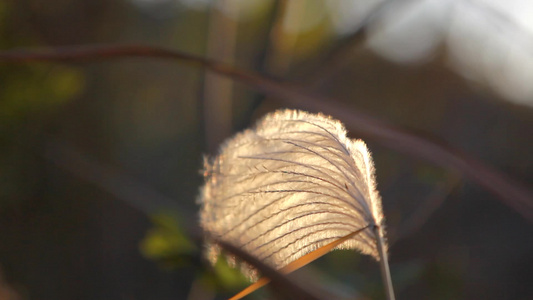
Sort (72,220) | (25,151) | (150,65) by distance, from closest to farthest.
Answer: (25,151), (72,220), (150,65)

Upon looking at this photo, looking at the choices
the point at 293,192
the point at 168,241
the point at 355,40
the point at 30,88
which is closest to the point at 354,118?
the point at 293,192

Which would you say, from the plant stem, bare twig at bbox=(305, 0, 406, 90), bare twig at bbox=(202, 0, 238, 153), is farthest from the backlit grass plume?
bare twig at bbox=(202, 0, 238, 153)

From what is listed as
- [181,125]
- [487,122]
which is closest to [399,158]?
[487,122]

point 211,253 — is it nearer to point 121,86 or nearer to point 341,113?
point 341,113

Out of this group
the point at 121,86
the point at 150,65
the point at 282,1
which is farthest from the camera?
the point at 150,65

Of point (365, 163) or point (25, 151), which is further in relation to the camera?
point (25, 151)

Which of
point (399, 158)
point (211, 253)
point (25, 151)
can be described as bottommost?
point (211, 253)

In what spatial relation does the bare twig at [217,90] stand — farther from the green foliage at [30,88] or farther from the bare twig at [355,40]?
the green foliage at [30,88]

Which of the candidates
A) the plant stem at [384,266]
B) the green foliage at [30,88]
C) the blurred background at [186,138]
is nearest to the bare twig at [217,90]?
the blurred background at [186,138]

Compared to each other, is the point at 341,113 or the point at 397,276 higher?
the point at 397,276

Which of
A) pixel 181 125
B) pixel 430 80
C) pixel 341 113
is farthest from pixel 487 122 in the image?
pixel 341 113
